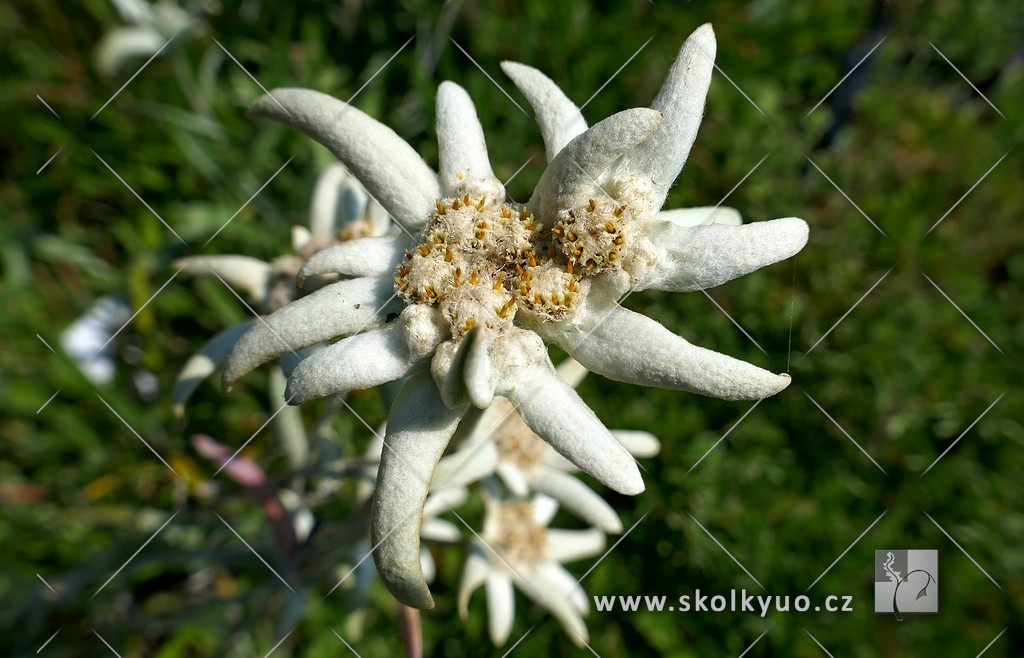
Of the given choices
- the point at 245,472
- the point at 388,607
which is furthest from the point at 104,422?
the point at 388,607

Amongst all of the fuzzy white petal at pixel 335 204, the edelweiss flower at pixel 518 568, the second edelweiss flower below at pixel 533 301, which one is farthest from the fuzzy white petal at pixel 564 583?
the fuzzy white petal at pixel 335 204

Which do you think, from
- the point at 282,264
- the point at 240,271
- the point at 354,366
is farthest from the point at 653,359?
the point at 240,271

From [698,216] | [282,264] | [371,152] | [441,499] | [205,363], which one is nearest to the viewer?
[371,152]

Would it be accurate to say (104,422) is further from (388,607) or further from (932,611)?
(932,611)

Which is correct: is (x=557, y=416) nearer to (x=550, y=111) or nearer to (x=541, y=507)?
(x=550, y=111)

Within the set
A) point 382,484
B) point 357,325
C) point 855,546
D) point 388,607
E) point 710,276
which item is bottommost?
point 388,607

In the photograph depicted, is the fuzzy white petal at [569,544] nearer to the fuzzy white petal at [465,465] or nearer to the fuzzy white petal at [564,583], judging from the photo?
the fuzzy white petal at [564,583]
